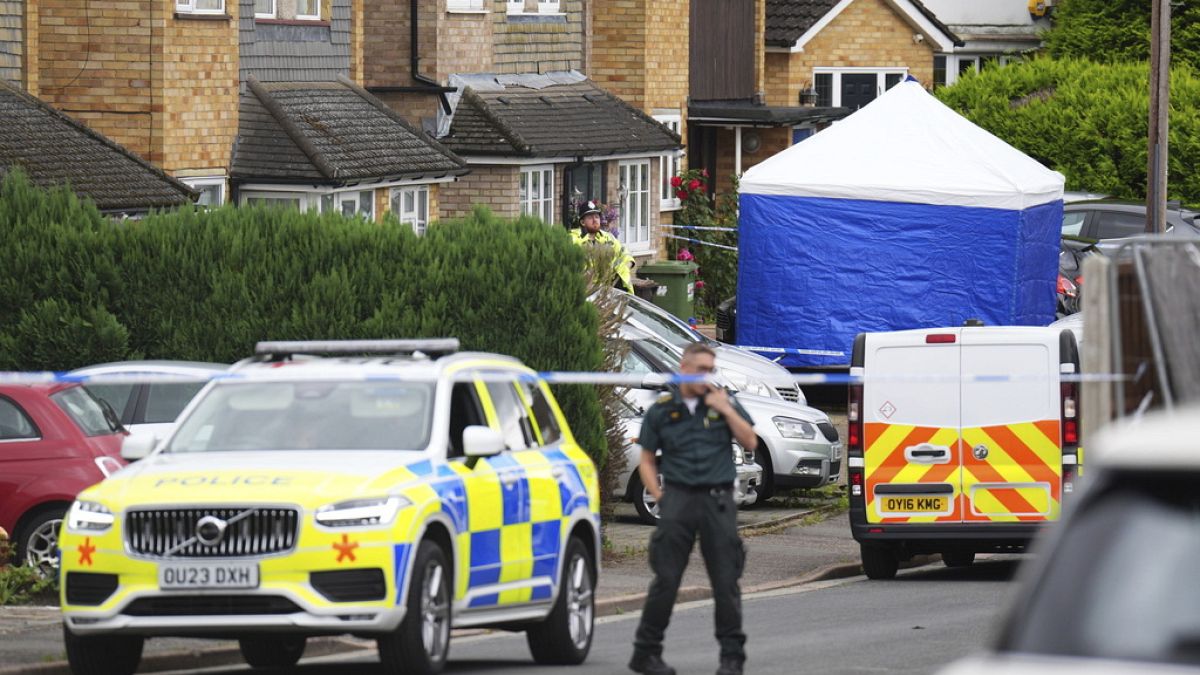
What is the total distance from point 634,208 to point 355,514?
2809cm

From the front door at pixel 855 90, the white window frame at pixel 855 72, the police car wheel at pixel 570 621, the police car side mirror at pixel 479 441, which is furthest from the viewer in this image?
the front door at pixel 855 90

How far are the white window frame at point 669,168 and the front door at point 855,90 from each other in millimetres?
8533

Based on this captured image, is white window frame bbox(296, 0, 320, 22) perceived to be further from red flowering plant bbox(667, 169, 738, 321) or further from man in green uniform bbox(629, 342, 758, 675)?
man in green uniform bbox(629, 342, 758, 675)

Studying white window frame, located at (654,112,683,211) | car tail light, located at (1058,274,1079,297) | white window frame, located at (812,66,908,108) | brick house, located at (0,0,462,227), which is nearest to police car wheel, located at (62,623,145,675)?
brick house, located at (0,0,462,227)

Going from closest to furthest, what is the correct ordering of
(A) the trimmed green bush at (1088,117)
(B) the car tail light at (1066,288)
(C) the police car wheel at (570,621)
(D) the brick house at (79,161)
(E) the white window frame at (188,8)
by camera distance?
(C) the police car wheel at (570,621)
(D) the brick house at (79,161)
(E) the white window frame at (188,8)
(B) the car tail light at (1066,288)
(A) the trimmed green bush at (1088,117)

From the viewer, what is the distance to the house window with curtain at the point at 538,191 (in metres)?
34.2

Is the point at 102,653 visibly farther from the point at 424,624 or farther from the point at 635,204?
the point at 635,204

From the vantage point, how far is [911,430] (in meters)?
16.6

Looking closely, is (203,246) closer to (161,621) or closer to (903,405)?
(903,405)

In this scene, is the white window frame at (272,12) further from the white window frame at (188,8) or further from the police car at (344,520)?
the police car at (344,520)

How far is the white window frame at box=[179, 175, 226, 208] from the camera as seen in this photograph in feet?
87.1

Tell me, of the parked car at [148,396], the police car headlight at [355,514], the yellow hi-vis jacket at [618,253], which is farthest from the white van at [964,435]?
the police car headlight at [355,514]

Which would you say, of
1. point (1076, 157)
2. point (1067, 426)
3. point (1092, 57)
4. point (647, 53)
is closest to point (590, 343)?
point (1067, 426)

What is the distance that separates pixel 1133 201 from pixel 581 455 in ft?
88.7
